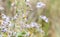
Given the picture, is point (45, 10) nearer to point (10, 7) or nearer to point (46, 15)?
point (46, 15)

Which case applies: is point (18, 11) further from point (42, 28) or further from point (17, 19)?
point (42, 28)

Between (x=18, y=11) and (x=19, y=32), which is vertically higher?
(x=18, y=11)

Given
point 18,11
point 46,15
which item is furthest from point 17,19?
point 46,15

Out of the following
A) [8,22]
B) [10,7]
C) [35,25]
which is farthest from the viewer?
[10,7]

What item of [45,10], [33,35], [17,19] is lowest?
[33,35]

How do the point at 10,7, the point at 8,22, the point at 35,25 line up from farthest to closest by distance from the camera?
1. the point at 10,7
2. the point at 35,25
3. the point at 8,22

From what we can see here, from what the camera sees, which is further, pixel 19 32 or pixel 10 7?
pixel 10 7

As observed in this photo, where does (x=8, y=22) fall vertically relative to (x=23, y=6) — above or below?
below

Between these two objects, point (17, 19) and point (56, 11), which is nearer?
point (17, 19)

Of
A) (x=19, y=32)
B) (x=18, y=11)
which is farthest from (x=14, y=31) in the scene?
(x=18, y=11)
